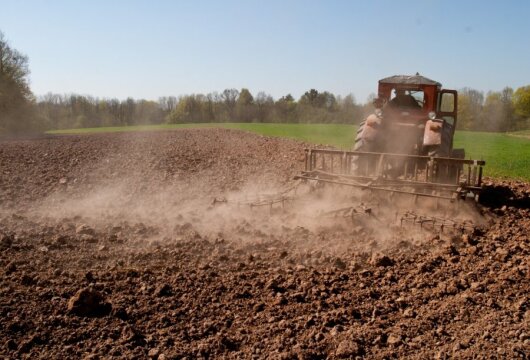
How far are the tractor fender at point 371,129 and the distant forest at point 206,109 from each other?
1296 inches

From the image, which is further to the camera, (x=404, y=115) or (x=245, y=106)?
(x=245, y=106)

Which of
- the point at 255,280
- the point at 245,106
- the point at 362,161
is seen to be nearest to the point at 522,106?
the point at 245,106

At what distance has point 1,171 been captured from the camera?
1248 centimetres

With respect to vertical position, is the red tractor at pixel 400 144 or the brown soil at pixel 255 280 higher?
the red tractor at pixel 400 144

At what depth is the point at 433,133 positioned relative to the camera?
329 inches

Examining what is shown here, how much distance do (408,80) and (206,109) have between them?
221 ft

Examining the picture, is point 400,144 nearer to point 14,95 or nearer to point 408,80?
point 408,80

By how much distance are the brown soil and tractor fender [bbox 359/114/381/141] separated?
4.61ft

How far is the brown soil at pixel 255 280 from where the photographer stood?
366 cm

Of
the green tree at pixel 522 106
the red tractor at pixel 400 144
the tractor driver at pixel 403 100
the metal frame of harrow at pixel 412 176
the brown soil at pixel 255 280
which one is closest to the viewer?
the brown soil at pixel 255 280

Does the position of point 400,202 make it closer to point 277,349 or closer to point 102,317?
point 277,349

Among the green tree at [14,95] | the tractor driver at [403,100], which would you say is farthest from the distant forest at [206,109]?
the tractor driver at [403,100]

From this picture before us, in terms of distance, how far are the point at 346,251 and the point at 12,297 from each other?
13.1 feet

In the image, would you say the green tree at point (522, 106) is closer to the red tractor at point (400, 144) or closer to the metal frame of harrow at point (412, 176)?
the red tractor at point (400, 144)
